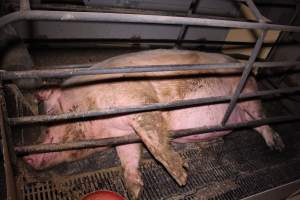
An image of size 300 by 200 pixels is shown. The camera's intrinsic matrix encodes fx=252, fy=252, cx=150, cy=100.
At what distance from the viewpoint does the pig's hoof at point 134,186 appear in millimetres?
2031

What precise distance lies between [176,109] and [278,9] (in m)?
3.33

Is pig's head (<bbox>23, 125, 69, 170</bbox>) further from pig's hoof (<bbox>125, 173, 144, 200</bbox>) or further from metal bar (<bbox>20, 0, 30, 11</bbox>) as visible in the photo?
metal bar (<bbox>20, 0, 30, 11</bbox>)

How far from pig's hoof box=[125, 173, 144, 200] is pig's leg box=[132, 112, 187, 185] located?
299mm

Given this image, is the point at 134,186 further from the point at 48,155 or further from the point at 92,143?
the point at 48,155

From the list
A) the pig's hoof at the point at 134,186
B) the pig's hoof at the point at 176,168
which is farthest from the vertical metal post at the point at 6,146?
the pig's hoof at the point at 176,168

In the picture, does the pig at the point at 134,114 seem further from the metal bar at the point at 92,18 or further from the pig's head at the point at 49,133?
the metal bar at the point at 92,18

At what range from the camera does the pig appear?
2.01m

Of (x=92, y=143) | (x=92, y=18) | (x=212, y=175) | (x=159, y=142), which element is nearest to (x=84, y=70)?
(x=92, y=18)

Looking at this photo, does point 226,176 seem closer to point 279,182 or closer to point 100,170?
point 279,182

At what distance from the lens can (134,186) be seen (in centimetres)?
205

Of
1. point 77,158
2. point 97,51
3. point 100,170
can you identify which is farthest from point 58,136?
point 97,51

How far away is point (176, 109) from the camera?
227cm

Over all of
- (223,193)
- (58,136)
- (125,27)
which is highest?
(125,27)

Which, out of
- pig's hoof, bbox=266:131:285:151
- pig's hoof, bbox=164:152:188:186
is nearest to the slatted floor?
pig's hoof, bbox=266:131:285:151
